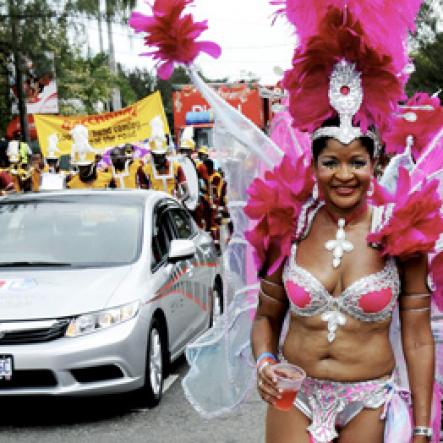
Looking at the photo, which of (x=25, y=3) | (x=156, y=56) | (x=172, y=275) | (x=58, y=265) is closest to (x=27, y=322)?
(x=58, y=265)

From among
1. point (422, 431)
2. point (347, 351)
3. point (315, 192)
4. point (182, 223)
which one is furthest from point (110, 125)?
point (422, 431)

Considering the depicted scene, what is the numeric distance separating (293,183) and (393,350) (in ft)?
2.35

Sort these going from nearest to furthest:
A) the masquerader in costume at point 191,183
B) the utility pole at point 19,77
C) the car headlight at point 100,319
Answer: the car headlight at point 100,319 < the masquerader in costume at point 191,183 < the utility pole at point 19,77

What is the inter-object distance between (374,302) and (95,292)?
333cm

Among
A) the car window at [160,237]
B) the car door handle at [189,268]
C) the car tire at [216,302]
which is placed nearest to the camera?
the car window at [160,237]

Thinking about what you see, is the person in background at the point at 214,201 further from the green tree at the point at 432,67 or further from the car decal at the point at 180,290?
the green tree at the point at 432,67

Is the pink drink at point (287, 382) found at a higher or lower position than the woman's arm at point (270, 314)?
lower

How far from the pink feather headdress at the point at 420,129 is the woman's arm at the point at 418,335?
0.84 meters

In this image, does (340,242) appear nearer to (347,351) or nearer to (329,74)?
(347,351)

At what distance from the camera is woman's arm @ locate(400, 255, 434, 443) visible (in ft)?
9.75

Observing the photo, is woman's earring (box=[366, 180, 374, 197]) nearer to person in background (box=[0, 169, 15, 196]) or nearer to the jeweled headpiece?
the jeweled headpiece

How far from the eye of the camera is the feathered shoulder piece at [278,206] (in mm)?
3150

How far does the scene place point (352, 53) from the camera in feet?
9.71

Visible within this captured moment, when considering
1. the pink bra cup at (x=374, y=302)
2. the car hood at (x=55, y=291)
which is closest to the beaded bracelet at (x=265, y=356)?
the pink bra cup at (x=374, y=302)
